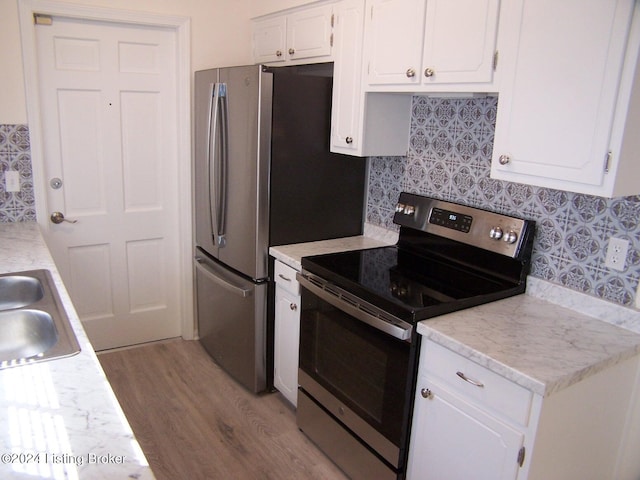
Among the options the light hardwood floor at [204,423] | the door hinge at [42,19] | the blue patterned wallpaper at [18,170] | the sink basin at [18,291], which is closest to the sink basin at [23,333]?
the sink basin at [18,291]

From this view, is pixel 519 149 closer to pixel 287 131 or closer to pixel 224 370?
pixel 287 131

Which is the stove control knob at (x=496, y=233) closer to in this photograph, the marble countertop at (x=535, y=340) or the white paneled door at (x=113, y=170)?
the marble countertop at (x=535, y=340)

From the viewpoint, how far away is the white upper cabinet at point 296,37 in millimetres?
2713

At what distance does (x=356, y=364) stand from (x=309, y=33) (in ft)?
5.69

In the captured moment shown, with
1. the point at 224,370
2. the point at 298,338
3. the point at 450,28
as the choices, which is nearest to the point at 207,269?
the point at 224,370

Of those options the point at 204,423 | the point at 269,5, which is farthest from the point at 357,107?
the point at 204,423

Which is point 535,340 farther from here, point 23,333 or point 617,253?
point 23,333

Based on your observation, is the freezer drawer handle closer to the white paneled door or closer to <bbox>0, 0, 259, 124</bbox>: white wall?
the white paneled door

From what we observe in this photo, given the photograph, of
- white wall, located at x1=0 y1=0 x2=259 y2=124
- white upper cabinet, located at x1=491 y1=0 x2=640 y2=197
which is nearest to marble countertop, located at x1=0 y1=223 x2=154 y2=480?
white upper cabinet, located at x1=491 y1=0 x2=640 y2=197

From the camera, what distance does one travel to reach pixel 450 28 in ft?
6.57

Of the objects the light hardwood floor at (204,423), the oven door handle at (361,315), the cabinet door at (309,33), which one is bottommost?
the light hardwood floor at (204,423)

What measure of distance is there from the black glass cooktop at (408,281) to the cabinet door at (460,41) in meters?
0.81

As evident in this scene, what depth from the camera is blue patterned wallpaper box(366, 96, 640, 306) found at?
194 cm

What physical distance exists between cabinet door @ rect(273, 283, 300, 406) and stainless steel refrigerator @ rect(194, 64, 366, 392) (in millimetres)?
66
